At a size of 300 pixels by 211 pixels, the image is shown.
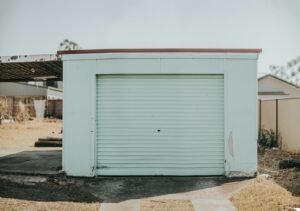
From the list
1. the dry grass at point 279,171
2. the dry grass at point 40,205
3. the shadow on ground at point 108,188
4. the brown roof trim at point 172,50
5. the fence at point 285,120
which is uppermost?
the brown roof trim at point 172,50

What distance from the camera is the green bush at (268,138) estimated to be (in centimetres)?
1439

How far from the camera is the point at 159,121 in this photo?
9117 mm

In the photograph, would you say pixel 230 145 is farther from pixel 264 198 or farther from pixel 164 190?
pixel 164 190

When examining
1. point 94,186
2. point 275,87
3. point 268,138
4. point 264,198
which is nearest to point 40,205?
point 94,186

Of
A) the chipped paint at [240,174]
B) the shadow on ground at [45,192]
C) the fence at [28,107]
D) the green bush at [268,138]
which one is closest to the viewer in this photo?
the shadow on ground at [45,192]

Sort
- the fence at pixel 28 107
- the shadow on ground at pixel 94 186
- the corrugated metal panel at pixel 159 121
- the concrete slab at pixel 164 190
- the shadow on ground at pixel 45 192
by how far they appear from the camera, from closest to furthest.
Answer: the concrete slab at pixel 164 190, the shadow on ground at pixel 45 192, the shadow on ground at pixel 94 186, the corrugated metal panel at pixel 159 121, the fence at pixel 28 107

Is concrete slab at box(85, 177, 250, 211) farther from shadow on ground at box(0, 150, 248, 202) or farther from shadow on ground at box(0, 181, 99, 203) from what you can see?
shadow on ground at box(0, 181, 99, 203)

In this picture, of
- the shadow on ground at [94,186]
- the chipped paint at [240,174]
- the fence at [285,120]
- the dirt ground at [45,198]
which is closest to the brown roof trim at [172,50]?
the chipped paint at [240,174]

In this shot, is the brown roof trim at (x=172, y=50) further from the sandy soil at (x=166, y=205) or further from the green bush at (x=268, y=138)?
the green bush at (x=268, y=138)

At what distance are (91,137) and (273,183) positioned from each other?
476 cm

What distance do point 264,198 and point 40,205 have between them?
451 cm

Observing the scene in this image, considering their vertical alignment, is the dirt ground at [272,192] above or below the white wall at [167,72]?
below

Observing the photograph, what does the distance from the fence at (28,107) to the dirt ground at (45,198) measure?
75.4 feet

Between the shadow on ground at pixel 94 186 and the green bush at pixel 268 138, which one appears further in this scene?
the green bush at pixel 268 138
